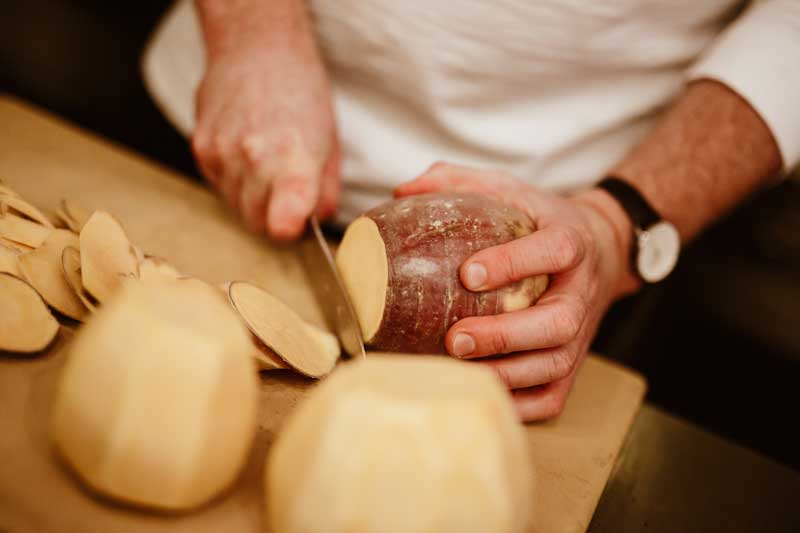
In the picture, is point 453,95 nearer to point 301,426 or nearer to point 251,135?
point 251,135

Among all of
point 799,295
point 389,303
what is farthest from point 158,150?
point 799,295

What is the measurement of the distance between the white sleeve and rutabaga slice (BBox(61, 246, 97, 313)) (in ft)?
5.36

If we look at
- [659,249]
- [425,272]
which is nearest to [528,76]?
[659,249]

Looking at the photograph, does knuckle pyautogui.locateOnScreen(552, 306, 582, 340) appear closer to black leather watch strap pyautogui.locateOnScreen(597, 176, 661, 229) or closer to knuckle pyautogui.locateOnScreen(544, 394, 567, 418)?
knuckle pyautogui.locateOnScreen(544, 394, 567, 418)

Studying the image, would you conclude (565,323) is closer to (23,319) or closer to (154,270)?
(154,270)

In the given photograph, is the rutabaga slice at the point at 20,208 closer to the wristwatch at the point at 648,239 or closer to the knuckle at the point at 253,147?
the knuckle at the point at 253,147

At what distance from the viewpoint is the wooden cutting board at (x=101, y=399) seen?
38.0 inches

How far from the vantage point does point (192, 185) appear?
6.63 feet

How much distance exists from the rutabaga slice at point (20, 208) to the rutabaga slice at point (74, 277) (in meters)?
0.19

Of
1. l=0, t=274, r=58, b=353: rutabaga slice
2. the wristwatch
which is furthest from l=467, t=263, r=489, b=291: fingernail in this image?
l=0, t=274, r=58, b=353: rutabaga slice

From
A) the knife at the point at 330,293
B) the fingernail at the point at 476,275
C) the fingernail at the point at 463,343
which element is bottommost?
the knife at the point at 330,293

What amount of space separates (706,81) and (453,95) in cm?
70

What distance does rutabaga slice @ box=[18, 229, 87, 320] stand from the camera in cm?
125

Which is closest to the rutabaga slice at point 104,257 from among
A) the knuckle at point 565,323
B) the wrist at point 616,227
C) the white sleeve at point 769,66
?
the knuckle at point 565,323
